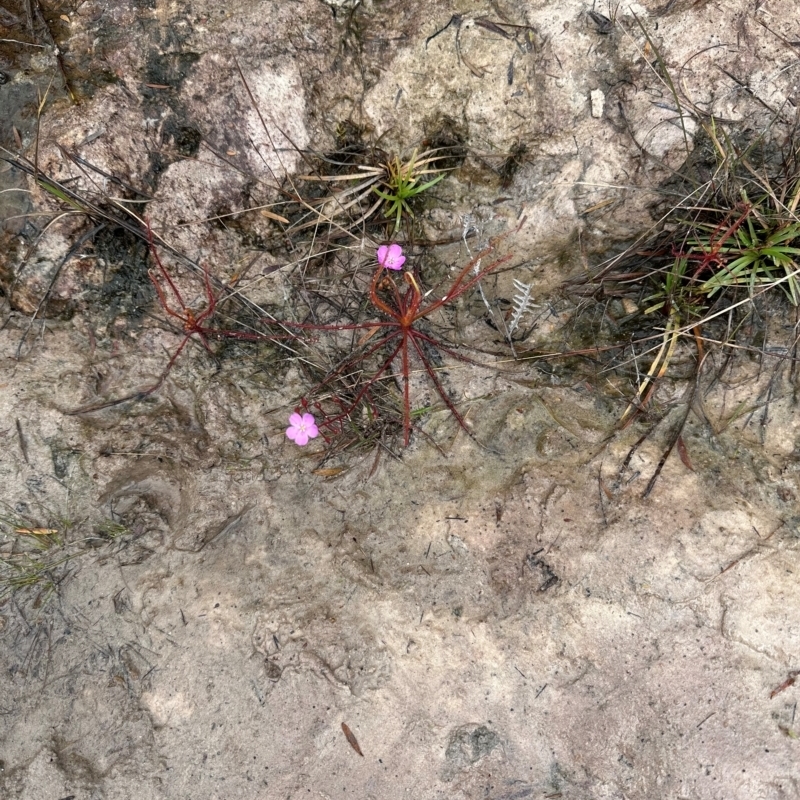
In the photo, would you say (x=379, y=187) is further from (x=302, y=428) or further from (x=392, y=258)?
(x=302, y=428)

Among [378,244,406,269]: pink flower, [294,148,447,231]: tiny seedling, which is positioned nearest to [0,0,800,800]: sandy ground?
[294,148,447,231]: tiny seedling

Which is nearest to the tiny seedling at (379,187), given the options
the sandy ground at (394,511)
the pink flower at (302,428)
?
the sandy ground at (394,511)

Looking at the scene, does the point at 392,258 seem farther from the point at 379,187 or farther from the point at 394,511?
the point at 394,511

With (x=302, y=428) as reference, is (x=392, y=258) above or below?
above

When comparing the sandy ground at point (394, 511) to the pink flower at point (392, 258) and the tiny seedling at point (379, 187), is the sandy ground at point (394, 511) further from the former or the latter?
the pink flower at point (392, 258)

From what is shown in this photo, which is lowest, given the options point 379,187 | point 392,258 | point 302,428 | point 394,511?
point 394,511

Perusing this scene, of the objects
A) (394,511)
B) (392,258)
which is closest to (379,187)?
(392,258)

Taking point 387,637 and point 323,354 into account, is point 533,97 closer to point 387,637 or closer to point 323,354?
point 323,354
